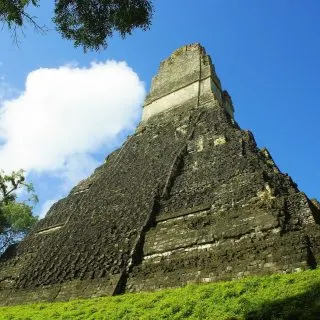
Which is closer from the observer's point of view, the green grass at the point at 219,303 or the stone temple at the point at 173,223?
the green grass at the point at 219,303

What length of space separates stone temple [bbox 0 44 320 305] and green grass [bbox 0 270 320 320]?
68 cm

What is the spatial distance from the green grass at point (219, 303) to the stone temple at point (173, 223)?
0.68 meters

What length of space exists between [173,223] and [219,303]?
145 inches

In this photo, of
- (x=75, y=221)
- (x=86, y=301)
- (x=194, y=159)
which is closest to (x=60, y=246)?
(x=75, y=221)

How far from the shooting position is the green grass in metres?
5.27

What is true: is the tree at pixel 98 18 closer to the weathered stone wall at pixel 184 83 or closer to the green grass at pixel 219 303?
the green grass at pixel 219 303

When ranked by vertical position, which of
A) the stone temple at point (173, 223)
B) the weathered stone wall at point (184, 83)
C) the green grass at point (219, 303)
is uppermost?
the weathered stone wall at point (184, 83)

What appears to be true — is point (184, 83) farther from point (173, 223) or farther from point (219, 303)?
point (219, 303)

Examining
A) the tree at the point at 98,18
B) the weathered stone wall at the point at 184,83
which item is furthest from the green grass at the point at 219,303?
the weathered stone wall at the point at 184,83

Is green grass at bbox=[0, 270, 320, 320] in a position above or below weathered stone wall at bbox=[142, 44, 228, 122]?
below

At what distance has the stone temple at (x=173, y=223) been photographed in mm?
7906

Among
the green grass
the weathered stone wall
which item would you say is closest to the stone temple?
the green grass

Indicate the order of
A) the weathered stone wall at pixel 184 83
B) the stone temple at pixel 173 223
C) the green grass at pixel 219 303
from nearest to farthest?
the green grass at pixel 219 303 < the stone temple at pixel 173 223 < the weathered stone wall at pixel 184 83

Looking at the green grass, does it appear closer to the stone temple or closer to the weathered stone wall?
the stone temple
